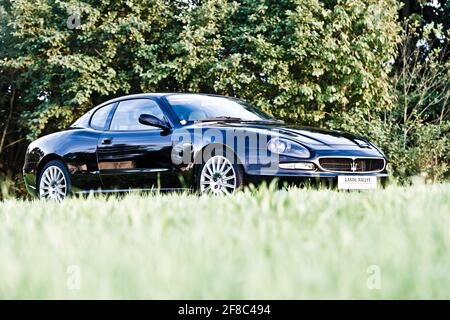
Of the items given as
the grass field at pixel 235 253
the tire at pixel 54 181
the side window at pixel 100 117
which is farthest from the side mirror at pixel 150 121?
the grass field at pixel 235 253

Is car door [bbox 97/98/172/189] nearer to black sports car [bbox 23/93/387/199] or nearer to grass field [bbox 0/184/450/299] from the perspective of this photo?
black sports car [bbox 23/93/387/199]

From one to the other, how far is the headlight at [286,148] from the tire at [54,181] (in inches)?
108

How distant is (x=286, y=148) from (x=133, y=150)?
1.82 metres

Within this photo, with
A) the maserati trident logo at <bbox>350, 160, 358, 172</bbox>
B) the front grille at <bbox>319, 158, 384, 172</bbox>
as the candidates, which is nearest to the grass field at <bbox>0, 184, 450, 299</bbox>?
the front grille at <bbox>319, 158, 384, 172</bbox>

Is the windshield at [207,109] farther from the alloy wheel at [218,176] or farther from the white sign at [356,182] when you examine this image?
the white sign at [356,182]

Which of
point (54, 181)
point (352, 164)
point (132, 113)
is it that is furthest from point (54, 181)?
point (352, 164)

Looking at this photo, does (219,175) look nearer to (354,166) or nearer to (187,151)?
(187,151)

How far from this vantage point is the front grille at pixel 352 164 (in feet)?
23.3

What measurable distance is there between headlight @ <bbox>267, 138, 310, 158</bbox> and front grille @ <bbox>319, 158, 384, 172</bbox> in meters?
0.20

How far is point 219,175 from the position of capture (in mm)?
7074

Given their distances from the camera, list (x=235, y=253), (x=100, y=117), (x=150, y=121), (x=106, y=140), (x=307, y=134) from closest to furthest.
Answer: (x=235, y=253) → (x=307, y=134) → (x=150, y=121) → (x=106, y=140) → (x=100, y=117)

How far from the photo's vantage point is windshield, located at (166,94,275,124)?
788cm

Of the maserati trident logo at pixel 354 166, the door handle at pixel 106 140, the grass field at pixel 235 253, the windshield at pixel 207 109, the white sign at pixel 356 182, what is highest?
the windshield at pixel 207 109
